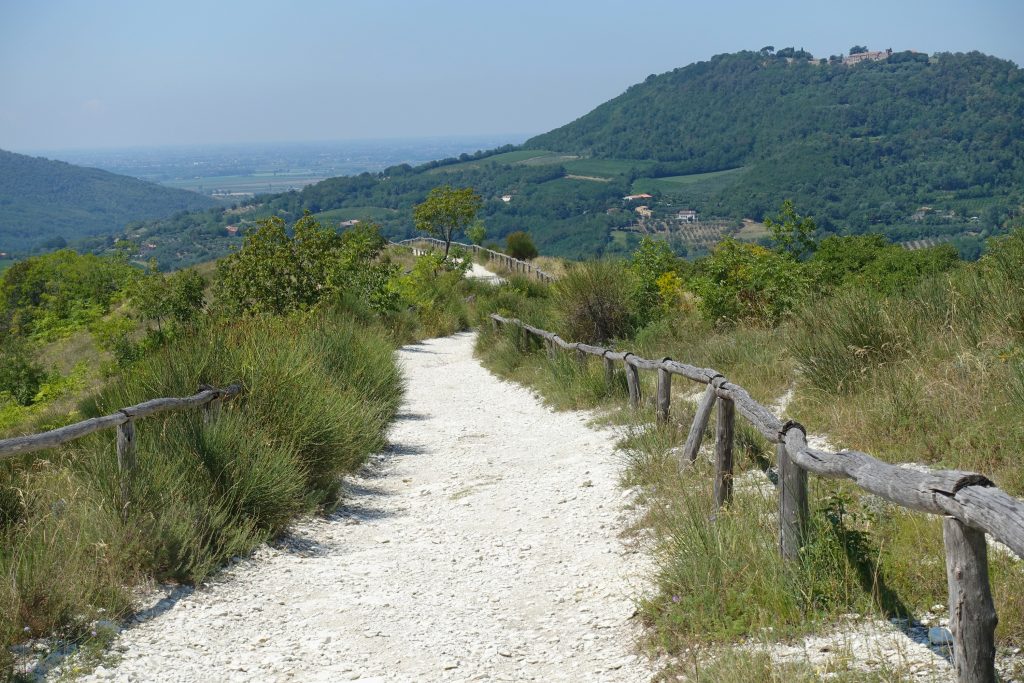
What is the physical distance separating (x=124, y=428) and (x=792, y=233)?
38.0ft

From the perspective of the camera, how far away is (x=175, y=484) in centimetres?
581

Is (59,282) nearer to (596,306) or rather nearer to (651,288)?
(596,306)

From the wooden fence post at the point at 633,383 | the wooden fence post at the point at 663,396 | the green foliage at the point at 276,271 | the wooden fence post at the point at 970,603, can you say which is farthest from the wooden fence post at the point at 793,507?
the green foliage at the point at 276,271

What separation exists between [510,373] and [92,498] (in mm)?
11506

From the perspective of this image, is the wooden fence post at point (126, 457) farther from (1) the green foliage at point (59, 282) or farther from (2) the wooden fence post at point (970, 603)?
(1) the green foliage at point (59, 282)

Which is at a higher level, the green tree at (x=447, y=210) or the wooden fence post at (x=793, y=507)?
the green tree at (x=447, y=210)

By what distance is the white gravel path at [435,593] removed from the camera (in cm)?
450

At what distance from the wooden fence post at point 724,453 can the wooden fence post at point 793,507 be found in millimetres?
988

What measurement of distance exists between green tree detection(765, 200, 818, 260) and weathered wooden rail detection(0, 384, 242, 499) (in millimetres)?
10078

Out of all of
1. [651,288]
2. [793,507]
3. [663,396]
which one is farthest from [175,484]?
[651,288]

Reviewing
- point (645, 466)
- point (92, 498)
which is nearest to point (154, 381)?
point (92, 498)

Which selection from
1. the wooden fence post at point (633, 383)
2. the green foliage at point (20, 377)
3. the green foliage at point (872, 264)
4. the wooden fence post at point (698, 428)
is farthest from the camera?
the green foliage at point (20, 377)

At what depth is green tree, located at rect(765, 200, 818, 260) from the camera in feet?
46.8

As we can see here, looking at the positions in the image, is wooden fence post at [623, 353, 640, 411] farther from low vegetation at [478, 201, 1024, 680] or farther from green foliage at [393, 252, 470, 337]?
green foliage at [393, 252, 470, 337]
